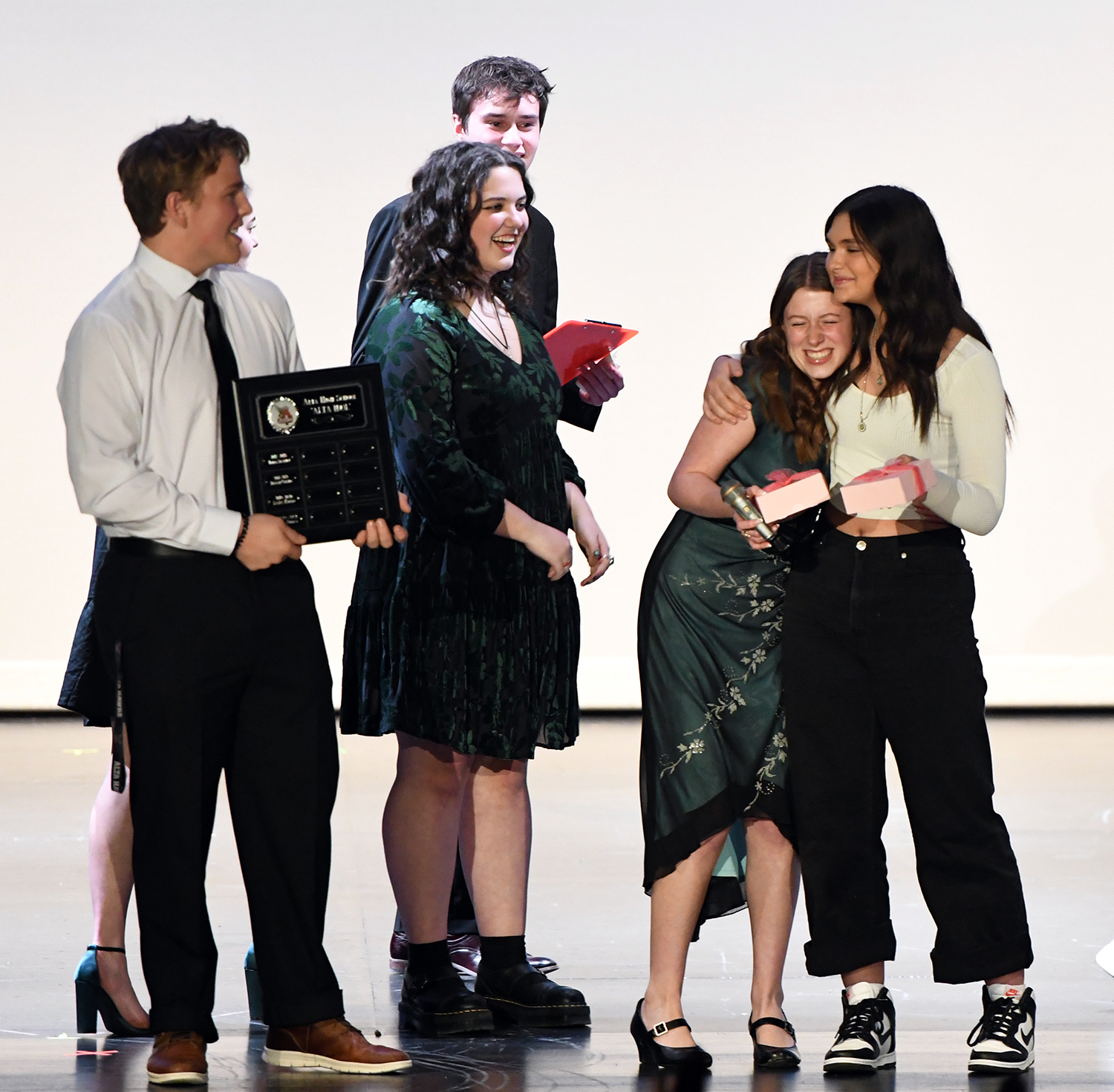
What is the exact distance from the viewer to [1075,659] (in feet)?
24.1

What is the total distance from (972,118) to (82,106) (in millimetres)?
3878

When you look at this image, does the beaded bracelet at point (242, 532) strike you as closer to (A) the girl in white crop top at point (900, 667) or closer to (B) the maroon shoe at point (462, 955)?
(A) the girl in white crop top at point (900, 667)

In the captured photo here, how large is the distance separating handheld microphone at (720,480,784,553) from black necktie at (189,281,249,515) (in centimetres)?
70

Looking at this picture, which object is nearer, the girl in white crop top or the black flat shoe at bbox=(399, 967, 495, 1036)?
the girl in white crop top

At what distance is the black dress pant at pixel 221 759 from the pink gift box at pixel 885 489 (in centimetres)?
76

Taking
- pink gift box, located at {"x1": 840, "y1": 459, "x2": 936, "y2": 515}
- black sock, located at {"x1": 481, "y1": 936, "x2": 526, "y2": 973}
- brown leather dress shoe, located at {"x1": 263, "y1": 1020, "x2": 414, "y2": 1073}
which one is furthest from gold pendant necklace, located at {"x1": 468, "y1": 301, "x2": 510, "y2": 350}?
brown leather dress shoe, located at {"x1": 263, "y1": 1020, "x2": 414, "y2": 1073}

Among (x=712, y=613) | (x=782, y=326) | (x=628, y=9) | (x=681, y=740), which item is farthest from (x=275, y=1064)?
(x=628, y=9)

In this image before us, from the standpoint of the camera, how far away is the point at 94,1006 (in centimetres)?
261

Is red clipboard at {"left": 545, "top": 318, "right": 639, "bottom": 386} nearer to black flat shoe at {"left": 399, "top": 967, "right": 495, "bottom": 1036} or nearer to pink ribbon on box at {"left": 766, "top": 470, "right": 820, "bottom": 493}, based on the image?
pink ribbon on box at {"left": 766, "top": 470, "right": 820, "bottom": 493}

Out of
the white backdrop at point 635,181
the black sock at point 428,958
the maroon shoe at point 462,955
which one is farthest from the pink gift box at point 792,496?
the white backdrop at point 635,181

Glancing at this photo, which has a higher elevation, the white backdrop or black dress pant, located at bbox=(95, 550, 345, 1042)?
the white backdrop

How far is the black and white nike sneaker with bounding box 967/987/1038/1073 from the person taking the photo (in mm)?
2367

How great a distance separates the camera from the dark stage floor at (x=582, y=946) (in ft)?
7.73

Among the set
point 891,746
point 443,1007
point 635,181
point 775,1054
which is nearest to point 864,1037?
point 775,1054
